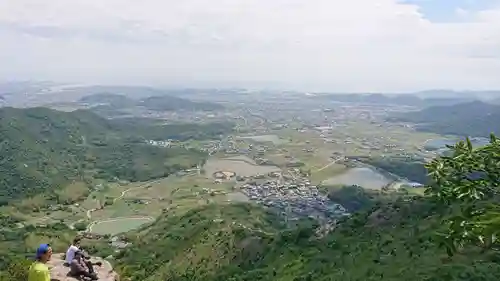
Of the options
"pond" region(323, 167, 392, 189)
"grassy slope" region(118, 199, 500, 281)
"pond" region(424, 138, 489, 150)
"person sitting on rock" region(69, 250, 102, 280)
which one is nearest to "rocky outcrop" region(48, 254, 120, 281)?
"person sitting on rock" region(69, 250, 102, 280)

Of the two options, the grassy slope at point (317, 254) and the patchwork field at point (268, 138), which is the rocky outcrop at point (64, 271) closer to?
the grassy slope at point (317, 254)

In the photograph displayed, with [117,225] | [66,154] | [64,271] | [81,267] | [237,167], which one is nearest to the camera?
[81,267]

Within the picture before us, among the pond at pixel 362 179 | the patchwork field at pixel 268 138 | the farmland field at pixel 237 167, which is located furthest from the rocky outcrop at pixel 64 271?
the patchwork field at pixel 268 138

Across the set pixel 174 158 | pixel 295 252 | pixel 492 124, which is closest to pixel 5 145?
pixel 174 158

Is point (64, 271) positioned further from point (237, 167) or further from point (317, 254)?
point (237, 167)

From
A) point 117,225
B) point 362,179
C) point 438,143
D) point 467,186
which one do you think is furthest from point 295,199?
point 467,186
